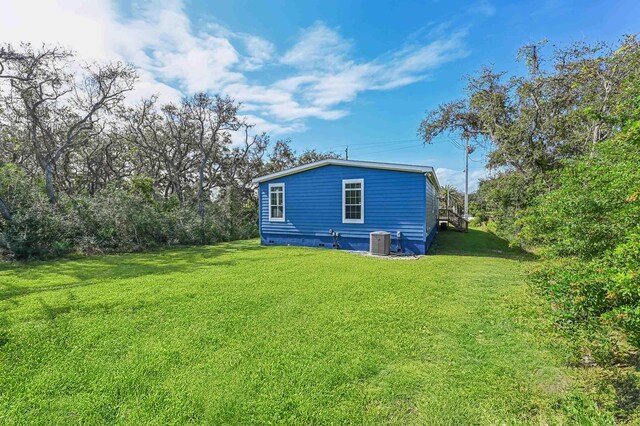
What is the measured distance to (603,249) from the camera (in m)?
2.94

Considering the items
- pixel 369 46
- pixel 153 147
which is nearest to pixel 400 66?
pixel 369 46

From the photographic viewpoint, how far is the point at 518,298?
15.1ft

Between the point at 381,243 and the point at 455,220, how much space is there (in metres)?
11.7

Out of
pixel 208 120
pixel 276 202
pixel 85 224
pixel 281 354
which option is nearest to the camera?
pixel 281 354

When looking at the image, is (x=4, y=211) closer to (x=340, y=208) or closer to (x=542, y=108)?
(x=340, y=208)

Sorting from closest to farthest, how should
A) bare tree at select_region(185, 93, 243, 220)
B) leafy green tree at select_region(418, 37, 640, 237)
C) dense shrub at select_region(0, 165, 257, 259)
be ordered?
dense shrub at select_region(0, 165, 257, 259) → leafy green tree at select_region(418, 37, 640, 237) → bare tree at select_region(185, 93, 243, 220)

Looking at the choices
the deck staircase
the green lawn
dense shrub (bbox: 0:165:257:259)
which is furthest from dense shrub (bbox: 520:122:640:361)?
the deck staircase

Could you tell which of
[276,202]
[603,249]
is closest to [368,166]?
[276,202]

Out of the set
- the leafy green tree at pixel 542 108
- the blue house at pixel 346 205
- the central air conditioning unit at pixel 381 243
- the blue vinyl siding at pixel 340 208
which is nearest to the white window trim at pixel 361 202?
the blue house at pixel 346 205

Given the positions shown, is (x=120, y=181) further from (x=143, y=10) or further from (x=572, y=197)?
(x=572, y=197)

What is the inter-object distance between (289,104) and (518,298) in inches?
600

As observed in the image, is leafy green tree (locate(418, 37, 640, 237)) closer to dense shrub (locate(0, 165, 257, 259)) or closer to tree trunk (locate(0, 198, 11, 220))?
dense shrub (locate(0, 165, 257, 259))

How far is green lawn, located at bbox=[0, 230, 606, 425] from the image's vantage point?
2131mm

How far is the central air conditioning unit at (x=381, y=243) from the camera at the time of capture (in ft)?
29.3
